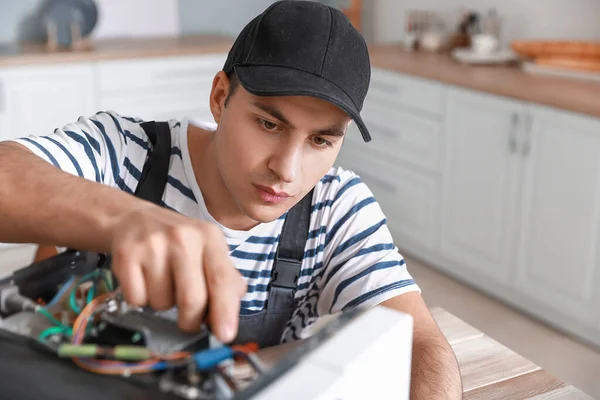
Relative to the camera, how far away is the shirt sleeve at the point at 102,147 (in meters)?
1.12

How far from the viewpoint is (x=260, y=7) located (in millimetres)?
4391

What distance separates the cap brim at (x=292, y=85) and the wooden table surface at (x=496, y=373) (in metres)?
0.43

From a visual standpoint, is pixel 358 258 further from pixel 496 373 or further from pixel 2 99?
pixel 2 99

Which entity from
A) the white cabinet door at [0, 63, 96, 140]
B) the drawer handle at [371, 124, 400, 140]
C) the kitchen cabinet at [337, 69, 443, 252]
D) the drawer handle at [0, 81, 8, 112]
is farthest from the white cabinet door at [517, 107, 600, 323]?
the drawer handle at [0, 81, 8, 112]

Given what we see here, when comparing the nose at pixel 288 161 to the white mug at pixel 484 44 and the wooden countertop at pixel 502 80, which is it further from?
the white mug at pixel 484 44

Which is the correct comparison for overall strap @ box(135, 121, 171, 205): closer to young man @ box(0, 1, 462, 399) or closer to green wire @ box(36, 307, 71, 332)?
young man @ box(0, 1, 462, 399)

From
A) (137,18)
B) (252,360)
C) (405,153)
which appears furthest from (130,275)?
(137,18)

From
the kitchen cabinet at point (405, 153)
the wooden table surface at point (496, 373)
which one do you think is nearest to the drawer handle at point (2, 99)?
the kitchen cabinet at point (405, 153)

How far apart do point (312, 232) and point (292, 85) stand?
348mm

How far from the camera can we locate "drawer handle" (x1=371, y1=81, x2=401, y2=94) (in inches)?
130

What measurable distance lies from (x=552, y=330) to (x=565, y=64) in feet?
3.59

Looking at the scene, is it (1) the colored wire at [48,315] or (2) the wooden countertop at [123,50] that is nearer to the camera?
(1) the colored wire at [48,315]

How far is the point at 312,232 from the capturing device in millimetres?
1262

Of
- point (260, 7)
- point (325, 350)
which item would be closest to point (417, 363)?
point (325, 350)
